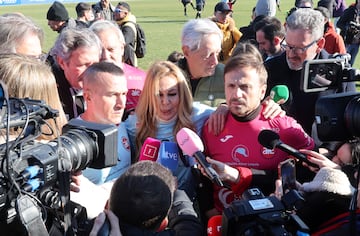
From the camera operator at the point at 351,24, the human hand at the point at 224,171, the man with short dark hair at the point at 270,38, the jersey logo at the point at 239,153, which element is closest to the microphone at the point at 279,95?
the jersey logo at the point at 239,153

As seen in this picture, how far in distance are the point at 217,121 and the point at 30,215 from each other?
153 cm

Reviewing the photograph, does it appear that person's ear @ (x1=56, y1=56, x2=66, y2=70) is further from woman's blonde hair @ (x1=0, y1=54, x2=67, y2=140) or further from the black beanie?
the black beanie

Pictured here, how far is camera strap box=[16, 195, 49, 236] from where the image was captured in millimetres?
1446

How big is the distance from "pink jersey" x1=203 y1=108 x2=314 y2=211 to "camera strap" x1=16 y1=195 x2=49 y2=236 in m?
1.37

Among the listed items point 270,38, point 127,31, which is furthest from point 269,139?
point 127,31

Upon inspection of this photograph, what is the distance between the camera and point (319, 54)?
377 centimetres

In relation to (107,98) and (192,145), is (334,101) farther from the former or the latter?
(107,98)

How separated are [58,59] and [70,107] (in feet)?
1.21

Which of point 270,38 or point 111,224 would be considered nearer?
point 111,224

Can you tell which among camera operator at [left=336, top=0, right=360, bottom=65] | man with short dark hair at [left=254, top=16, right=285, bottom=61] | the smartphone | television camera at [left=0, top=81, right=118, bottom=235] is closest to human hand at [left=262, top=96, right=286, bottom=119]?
the smartphone

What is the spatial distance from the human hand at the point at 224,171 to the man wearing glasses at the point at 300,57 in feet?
4.34

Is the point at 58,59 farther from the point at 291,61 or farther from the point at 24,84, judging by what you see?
the point at 291,61

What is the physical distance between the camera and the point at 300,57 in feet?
11.9

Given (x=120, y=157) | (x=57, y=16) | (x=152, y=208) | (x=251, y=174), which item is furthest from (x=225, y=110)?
(x=57, y=16)
